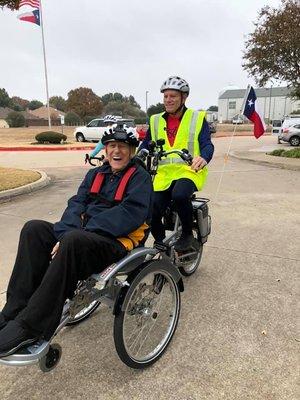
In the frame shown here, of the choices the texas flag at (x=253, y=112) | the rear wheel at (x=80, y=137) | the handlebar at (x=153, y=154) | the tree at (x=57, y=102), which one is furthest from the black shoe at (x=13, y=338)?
the tree at (x=57, y=102)

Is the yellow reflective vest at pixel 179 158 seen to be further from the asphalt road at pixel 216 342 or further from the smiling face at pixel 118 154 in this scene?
the asphalt road at pixel 216 342

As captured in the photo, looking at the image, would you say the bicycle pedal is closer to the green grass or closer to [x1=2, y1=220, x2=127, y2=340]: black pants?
[x1=2, y1=220, x2=127, y2=340]: black pants

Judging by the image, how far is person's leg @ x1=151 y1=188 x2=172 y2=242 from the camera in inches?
142

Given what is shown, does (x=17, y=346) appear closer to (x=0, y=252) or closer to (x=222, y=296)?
(x=222, y=296)

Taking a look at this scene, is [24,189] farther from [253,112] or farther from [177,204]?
[177,204]

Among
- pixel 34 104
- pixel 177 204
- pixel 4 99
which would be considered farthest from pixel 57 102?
pixel 177 204

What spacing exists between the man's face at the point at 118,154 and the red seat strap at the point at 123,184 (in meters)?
0.07

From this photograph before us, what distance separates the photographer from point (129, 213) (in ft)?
8.69

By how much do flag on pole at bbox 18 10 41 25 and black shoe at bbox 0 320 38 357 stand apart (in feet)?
86.6

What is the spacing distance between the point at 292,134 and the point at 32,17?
59.3 ft

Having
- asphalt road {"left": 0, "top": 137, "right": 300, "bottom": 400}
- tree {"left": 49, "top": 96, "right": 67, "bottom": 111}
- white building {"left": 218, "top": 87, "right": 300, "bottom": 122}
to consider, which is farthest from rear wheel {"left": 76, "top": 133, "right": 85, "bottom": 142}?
tree {"left": 49, "top": 96, "right": 67, "bottom": 111}

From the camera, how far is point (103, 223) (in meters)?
2.57

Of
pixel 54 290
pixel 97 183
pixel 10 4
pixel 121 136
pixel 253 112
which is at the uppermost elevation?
pixel 10 4

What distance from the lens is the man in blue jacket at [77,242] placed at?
219 cm
